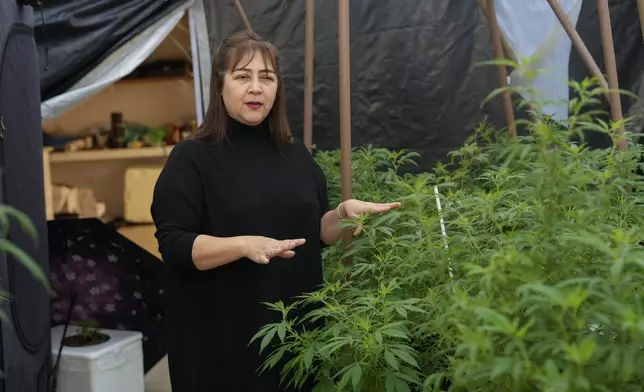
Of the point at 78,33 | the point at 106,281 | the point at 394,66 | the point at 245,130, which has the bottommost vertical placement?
the point at 106,281

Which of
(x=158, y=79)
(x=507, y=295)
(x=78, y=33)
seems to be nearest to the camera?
(x=507, y=295)

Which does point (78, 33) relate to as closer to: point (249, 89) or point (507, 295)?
point (249, 89)

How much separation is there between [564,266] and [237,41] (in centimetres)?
93

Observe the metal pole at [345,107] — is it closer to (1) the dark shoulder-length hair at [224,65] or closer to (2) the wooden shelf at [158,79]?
(1) the dark shoulder-length hair at [224,65]

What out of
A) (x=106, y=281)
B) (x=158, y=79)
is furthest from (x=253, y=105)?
(x=158, y=79)

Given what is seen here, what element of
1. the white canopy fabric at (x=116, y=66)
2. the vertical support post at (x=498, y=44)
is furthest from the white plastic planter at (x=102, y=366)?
the vertical support post at (x=498, y=44)

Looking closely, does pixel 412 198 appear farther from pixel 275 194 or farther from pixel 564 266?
pixel 564 266

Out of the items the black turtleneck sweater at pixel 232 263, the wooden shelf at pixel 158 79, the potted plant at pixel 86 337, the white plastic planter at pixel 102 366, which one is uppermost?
the wooden shelf at pixel 158 79

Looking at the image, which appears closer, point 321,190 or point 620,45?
point 321,190

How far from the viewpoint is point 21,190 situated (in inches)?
82.3

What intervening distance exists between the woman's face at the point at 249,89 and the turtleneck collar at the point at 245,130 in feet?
0.06

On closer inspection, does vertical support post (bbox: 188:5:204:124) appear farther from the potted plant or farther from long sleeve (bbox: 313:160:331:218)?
long sleeve (bbox: 313:160:331:218)

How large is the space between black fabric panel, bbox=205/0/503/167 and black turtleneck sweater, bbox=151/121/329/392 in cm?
151

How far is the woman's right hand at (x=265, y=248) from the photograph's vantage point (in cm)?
122
